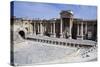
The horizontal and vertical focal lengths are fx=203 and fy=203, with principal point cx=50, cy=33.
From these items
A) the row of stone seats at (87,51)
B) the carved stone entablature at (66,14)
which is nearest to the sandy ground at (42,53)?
the row of stone seats at (87,51)

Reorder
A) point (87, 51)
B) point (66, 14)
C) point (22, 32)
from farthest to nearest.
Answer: point (87, 51), point (66, 14), point (22, 32)

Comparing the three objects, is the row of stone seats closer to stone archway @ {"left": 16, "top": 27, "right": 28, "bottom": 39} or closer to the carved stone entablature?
the carved stone entablature

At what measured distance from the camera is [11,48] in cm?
238

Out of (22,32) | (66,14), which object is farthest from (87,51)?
(22,32)

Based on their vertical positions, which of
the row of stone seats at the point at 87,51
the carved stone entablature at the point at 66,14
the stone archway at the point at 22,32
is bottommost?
the row of stone seats at the point at 87,51

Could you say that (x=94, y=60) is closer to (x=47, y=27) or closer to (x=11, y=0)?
(x=47, y=27)

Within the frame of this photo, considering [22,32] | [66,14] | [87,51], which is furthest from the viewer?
[87,51]

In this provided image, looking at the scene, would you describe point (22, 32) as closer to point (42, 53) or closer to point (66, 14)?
point (42, 53)

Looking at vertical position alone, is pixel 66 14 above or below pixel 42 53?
above

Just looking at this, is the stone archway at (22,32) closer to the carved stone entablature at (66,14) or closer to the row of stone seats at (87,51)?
the carved stone entablature at (66,14)

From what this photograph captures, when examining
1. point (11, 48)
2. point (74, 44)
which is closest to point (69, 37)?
point (74, 44)

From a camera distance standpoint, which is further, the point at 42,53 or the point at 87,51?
the point at 87,51
